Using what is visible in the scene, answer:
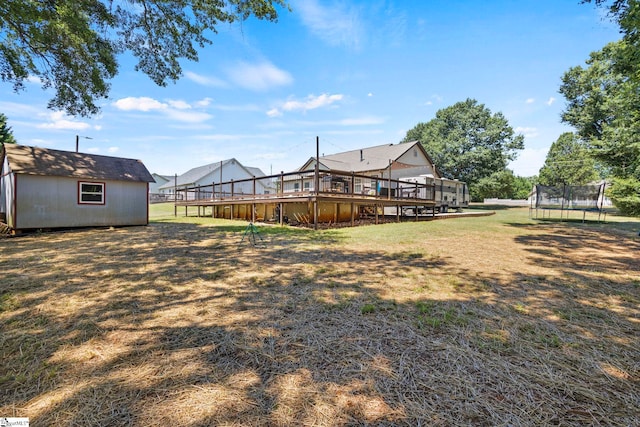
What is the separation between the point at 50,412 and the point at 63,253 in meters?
6.98

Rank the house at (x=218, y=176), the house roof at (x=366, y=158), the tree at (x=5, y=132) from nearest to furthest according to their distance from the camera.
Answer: the house roof at (x=366, y=158) < the tree at (x=5, y=132) < the house at (x=218, y=176)

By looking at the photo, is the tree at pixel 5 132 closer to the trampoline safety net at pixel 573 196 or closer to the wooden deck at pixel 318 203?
the wooden deck at pixel 318 203

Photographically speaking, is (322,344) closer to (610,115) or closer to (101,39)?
(101,39)

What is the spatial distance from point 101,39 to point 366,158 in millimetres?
A: 20950

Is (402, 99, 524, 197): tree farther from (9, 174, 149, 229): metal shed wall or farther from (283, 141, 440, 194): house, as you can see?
(9, 174, 149, 229): metal shed wall

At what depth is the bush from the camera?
1667 cm

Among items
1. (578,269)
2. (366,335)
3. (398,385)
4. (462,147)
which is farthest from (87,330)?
(462,147)

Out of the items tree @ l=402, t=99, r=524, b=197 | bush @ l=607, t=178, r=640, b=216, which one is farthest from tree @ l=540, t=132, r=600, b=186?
bush @ l=607, t=178, r=640, b=216

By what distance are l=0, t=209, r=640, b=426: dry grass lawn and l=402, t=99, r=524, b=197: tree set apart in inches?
1180

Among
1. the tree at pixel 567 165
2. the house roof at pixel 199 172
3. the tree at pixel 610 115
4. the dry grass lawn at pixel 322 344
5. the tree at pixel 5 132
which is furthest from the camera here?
the tree at pixel 567 165

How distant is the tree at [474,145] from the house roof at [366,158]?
8042 millimetres

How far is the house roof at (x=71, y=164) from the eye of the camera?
1102cm

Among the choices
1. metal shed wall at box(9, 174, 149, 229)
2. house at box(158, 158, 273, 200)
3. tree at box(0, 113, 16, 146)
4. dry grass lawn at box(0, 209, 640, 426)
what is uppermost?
tree at box(0, 113, 16, 146)

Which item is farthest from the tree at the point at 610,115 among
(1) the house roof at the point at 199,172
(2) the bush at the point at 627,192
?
(1) the house roof at the point at 199,172
